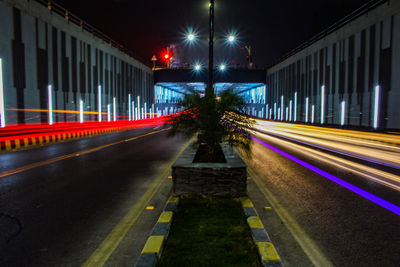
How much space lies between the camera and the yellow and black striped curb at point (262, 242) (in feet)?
10.2

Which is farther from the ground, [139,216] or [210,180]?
[210,180]

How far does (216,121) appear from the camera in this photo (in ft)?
22.1

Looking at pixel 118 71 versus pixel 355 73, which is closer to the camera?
pixel 355 73

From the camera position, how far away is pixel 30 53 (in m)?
21.3

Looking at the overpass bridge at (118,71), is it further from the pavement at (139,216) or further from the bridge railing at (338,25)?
the pavement at (139,216)

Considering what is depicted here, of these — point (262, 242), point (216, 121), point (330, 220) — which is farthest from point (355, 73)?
point (262, 242)

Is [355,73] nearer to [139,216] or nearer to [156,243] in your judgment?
[139,216]

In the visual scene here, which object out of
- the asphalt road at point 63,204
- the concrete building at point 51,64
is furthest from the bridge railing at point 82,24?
the asphalt road at point 63,204

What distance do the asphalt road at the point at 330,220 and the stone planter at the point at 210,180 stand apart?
67 centimetres

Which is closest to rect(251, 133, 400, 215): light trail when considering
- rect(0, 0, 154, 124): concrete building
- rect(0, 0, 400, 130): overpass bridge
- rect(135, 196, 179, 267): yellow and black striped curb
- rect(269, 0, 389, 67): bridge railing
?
rect(135, 196, 179, 267): yellow and black striped curb

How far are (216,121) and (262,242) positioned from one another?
356 cm

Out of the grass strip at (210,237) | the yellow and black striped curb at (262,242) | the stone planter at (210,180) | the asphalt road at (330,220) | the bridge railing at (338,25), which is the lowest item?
the asphalt road at (330,220)

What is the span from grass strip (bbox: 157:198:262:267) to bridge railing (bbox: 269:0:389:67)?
2620cm

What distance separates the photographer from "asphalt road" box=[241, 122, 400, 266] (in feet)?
11.4
